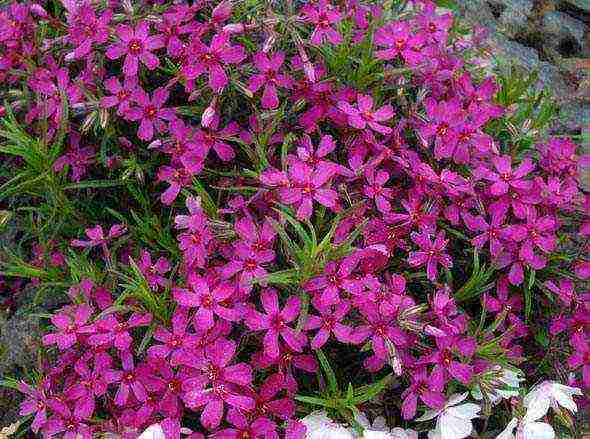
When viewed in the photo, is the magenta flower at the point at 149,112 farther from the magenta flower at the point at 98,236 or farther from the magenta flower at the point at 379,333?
the magenta flower at the point at 379,333

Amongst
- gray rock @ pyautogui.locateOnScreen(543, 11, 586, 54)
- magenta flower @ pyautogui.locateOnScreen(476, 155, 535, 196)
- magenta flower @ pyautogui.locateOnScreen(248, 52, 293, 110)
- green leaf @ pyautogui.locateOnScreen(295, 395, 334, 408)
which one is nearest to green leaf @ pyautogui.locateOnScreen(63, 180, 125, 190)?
magenta flower @ pyautogui.locateOnScreen(248, 52, 293, 110)

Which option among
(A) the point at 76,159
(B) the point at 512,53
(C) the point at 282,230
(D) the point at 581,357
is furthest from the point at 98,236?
(B) the point at 512,53

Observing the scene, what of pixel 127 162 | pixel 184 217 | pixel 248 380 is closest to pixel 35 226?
pixel 127 162

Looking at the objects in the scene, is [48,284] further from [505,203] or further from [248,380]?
[505,203]

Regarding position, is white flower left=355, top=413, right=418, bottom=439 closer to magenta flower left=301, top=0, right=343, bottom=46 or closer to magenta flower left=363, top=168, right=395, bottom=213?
magenta flower left=363, top=168, right=395, bottom=213

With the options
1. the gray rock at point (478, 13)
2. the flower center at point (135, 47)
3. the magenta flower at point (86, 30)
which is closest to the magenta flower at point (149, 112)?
the flower center at point (135, 47)

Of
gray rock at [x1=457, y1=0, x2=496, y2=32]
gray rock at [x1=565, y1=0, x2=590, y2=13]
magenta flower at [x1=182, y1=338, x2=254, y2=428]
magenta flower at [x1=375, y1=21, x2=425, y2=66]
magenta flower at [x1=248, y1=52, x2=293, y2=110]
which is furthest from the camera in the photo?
gray rock at [x1=565, y1=0, x2=590, y2=13]
